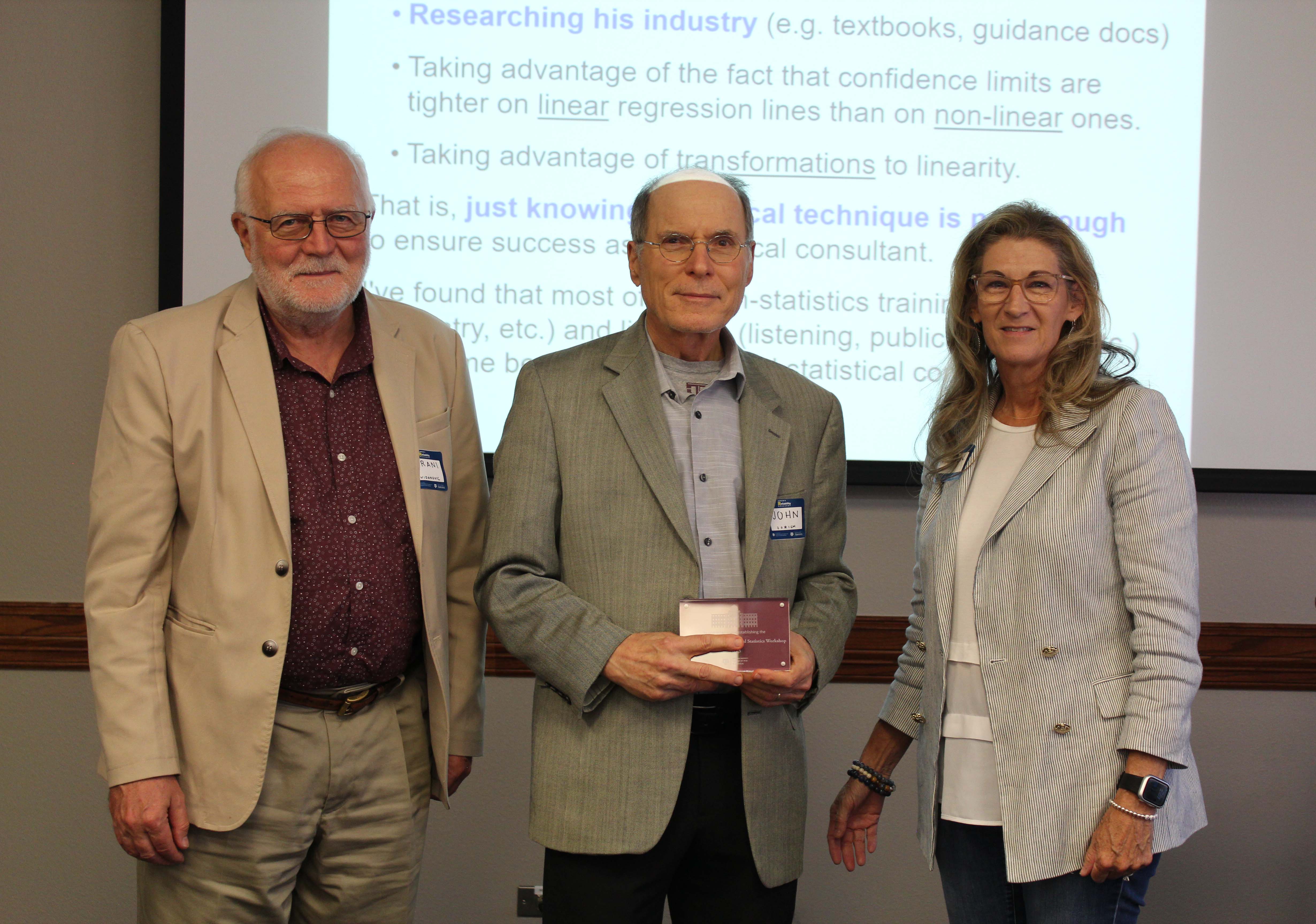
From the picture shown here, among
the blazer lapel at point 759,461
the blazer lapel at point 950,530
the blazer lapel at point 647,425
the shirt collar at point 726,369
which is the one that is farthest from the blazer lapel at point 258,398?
the blazer lapel at point 950,530

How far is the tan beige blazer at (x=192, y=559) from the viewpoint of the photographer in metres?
1.73

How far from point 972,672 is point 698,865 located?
0.61m

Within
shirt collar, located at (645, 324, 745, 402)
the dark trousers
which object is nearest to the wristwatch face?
the dark trousers

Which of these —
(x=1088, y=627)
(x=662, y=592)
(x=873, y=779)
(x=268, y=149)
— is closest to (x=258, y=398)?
(x=268, y=149)

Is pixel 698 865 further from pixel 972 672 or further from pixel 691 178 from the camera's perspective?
pixel 691 178

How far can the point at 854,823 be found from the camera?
6.66ft

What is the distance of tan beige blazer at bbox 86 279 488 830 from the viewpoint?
1729mm

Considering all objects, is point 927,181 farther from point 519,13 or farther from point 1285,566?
point 1285,566

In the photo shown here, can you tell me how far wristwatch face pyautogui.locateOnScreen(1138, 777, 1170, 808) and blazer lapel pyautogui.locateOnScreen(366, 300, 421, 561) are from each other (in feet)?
4.28

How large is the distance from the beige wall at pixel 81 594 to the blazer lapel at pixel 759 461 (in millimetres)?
1389

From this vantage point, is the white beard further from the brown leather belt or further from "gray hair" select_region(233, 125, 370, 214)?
the brown leather belt

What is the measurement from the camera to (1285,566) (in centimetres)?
327

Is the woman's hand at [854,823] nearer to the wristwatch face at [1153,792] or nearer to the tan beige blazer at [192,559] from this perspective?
the wristwatch face at [1153,792]

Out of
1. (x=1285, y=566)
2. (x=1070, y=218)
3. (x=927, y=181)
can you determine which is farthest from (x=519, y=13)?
(x=1285, y=566)
